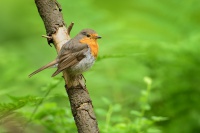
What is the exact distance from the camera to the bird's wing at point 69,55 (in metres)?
4.19

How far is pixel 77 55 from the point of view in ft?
15.4

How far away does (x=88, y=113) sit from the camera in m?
3.72

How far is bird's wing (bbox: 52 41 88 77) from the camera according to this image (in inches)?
165

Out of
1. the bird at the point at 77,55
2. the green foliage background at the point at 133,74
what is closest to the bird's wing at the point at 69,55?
the bird at the point at 77,55

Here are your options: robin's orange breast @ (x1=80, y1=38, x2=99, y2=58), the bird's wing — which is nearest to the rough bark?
the bird's wing

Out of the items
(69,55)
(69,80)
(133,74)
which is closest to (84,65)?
(69,55)

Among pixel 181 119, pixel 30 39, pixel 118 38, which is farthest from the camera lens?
pixel 30 39

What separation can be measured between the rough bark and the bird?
63 mm

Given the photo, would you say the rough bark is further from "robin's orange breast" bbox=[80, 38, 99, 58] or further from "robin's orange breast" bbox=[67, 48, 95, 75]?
"robin's orange breast" bbox=[80, 38, 99, 58]

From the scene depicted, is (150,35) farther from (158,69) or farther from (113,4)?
(113,4)

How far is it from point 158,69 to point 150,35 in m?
1.33

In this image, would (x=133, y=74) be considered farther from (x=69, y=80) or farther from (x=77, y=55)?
(x=69, y=80)

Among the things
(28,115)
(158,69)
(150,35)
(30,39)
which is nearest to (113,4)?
(30,39)

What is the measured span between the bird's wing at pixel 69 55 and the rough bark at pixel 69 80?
2.1 inches
